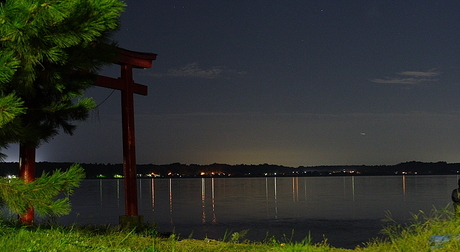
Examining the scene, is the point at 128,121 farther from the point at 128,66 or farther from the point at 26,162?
the point at 26,162

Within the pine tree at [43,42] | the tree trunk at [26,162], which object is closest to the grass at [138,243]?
the pine tree at [43,42]

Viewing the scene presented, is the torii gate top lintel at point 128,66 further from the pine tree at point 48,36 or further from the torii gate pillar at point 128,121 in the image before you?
the pine tree at point 48,36

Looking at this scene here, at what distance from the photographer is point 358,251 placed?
319 inches

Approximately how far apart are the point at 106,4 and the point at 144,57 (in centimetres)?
743

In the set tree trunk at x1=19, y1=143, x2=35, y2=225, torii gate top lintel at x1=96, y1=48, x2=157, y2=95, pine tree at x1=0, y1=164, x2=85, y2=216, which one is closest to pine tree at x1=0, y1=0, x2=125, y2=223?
pine tree at x1=0, y1=164, x2=85, y2=216

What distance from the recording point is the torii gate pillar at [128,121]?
12.5 m

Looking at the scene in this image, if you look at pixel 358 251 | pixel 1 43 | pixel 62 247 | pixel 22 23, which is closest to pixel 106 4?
pixel 22 23

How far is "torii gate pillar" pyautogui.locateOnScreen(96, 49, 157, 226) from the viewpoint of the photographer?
1247 cm

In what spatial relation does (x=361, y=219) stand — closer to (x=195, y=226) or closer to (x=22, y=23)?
(x=195, y=226)

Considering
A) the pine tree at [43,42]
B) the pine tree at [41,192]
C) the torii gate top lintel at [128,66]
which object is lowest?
the pine tree at [41,192]

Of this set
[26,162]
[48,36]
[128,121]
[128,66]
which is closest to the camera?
[48,36]

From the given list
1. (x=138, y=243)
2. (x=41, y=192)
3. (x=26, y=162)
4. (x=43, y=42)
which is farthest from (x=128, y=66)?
(x=41, y=192)

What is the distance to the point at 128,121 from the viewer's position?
12.6m

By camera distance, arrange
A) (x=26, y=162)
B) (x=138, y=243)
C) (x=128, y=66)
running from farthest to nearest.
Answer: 1. (x=128, y=66)
2. (x=26, y=162)
3. (x=138, y=243)
